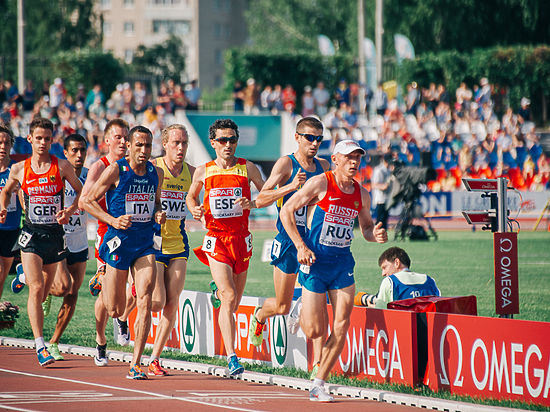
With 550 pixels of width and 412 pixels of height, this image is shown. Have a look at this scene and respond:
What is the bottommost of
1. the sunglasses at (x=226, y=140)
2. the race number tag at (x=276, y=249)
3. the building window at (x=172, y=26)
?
the race number tag at (x=276, y=249)

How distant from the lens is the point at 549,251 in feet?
71.7

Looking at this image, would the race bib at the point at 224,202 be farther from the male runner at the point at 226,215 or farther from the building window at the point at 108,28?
the building window at the point at 108,28

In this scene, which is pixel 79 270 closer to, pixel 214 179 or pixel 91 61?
pixel 214 179

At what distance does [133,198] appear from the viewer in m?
9.39

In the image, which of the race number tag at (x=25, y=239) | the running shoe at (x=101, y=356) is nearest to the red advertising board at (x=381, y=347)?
the running shoe at (x=101, y=356)

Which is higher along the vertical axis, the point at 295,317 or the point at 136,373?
the point at 295,317

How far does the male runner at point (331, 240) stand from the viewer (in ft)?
27.6

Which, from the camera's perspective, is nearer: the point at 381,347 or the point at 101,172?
the point at 381,347

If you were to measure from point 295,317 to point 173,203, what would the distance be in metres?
1.77

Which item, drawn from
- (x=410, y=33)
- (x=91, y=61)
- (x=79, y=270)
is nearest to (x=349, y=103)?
(x=91, y=61)

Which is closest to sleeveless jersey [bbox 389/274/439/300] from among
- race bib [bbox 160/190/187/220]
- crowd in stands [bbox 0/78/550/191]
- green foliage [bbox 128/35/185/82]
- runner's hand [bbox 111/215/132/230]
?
race bib [bbox 160/190/187/220]

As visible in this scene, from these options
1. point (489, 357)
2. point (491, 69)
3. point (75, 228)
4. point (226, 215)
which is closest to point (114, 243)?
point (226, 215)

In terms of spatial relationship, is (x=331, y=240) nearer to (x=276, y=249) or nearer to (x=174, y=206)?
(x=276, y=249)

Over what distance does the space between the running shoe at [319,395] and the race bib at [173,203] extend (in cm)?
264
